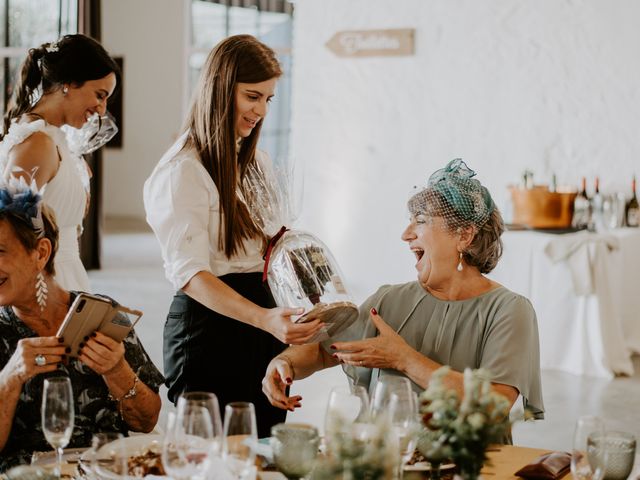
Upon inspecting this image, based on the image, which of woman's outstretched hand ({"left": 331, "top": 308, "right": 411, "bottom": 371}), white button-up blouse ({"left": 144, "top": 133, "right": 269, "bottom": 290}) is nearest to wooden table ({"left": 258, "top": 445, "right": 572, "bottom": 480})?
woman's outstretched hand ({"left": 331, "top": 308, "right": 411, "bottom": 371})

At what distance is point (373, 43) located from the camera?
7594mm

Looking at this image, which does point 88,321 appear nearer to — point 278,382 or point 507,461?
point 278,382

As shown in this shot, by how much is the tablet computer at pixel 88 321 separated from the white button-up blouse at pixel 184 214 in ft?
1.75

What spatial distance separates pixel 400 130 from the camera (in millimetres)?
7570

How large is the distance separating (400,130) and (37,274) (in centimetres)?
563

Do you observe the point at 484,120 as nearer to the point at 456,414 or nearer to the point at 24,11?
the point at 24,11

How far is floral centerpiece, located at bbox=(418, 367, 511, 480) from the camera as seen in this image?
1.49 m

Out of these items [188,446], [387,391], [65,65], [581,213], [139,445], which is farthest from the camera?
[581,213]

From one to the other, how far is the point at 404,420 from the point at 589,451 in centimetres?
33

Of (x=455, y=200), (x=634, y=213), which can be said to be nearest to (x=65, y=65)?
(x=455, y=200)

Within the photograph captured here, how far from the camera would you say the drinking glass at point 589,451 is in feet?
5.23

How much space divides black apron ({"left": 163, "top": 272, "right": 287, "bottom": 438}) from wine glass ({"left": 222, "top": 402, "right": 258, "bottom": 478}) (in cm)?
121

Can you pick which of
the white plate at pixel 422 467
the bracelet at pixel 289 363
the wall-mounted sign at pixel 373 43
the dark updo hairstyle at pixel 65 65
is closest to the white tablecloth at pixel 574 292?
the wall-mounted sign at pixel 373 43

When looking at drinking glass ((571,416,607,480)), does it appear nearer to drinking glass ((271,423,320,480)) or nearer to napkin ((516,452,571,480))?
napkin ((516,452,571,480))
